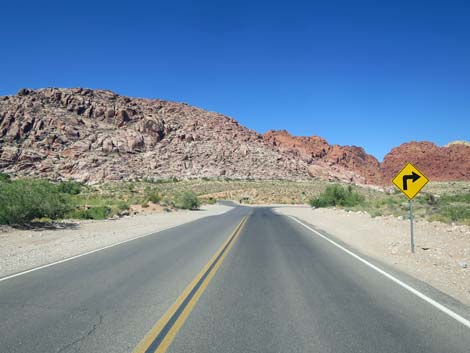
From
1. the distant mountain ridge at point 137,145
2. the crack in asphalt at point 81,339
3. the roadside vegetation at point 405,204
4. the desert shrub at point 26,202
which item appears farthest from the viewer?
the distant mountain ridge at point 137,145

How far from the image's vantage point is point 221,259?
1013 centimetres

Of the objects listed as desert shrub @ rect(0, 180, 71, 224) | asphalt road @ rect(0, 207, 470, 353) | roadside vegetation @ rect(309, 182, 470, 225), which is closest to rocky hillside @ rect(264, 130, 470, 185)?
roadside vegetation @ rect(309, 182, 470, 225)

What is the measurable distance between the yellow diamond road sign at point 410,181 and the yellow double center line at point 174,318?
636cm

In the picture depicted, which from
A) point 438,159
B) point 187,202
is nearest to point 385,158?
point 438,159

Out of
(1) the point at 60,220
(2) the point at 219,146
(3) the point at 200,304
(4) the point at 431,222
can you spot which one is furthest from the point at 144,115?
(3) the point at 200,304

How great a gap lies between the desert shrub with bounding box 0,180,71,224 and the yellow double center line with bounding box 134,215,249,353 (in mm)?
13839

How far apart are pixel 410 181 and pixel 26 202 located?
17661 millimetres

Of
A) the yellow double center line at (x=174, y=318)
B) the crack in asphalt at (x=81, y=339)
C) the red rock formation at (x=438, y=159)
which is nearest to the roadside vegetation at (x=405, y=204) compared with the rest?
the yellow double center line at (x=174, y=318)

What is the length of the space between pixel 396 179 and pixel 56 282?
9.70 meters

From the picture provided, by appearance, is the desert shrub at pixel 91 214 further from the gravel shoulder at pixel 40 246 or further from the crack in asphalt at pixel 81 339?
the crack in asphalt at pixel 81 339

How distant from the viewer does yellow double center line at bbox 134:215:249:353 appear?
4.29 m

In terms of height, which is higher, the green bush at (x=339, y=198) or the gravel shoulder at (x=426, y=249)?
the green bush at (x=339, y=198)

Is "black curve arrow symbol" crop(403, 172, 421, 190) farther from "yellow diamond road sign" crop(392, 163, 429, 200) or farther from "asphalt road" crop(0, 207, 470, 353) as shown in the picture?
"asphalt road" crop(0, 207, 470, 353)

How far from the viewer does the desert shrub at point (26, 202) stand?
17781 millimetres
